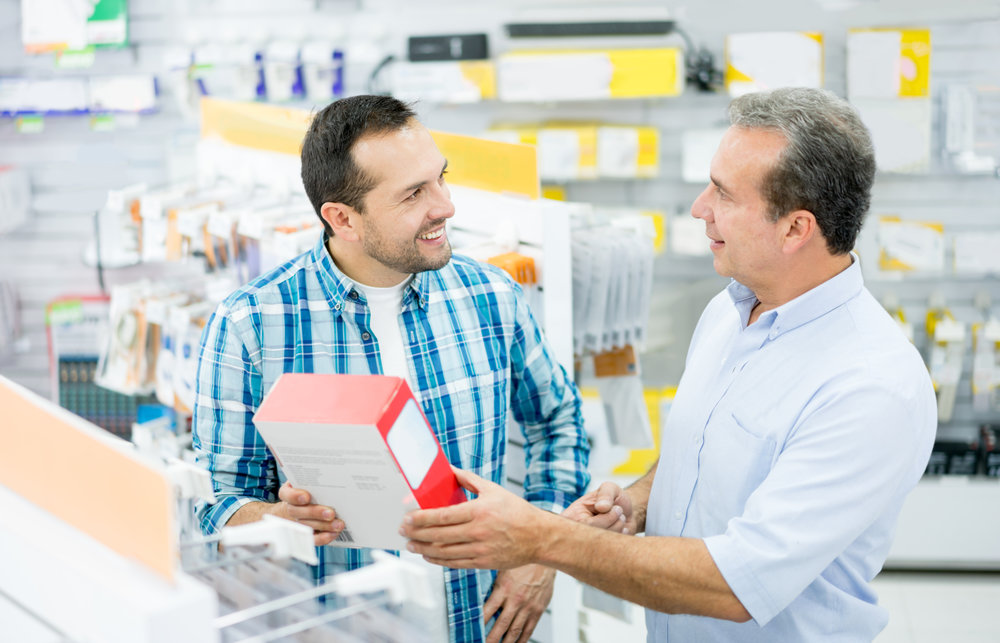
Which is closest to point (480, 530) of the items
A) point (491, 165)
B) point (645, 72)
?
point (491, 165)

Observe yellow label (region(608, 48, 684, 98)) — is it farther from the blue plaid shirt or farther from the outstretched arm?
the outstretched arm

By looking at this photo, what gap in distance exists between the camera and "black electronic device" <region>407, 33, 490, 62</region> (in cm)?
489

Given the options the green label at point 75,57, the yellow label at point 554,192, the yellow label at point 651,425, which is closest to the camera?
the yellow label at point 651,425

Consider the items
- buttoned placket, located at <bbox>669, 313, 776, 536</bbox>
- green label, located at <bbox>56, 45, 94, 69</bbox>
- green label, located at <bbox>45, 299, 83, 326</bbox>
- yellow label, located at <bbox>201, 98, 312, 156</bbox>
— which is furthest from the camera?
green label, located at <bbox>45, 299, 83, 326</bbox>

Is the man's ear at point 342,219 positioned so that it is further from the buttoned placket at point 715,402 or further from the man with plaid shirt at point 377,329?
the buttoned placket at point 715,402

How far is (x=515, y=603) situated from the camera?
204cm

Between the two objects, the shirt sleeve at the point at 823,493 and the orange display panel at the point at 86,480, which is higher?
the orange display panel at the point at 86,480

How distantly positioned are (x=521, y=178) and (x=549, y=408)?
0.83 m

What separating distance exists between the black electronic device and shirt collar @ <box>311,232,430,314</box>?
122 inches

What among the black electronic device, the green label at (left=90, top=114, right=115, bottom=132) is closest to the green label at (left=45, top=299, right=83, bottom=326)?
the green label at (left=90, top=114, right=115, bottom=132)

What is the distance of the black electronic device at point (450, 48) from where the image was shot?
4.89 m

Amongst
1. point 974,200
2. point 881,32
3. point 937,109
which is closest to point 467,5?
point 881,32

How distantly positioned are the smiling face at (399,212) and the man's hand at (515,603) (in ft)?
2.23

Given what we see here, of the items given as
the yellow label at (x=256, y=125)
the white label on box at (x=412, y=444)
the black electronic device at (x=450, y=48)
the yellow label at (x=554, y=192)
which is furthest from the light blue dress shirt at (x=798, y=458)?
the black electronic device at (x=450, y=48)
